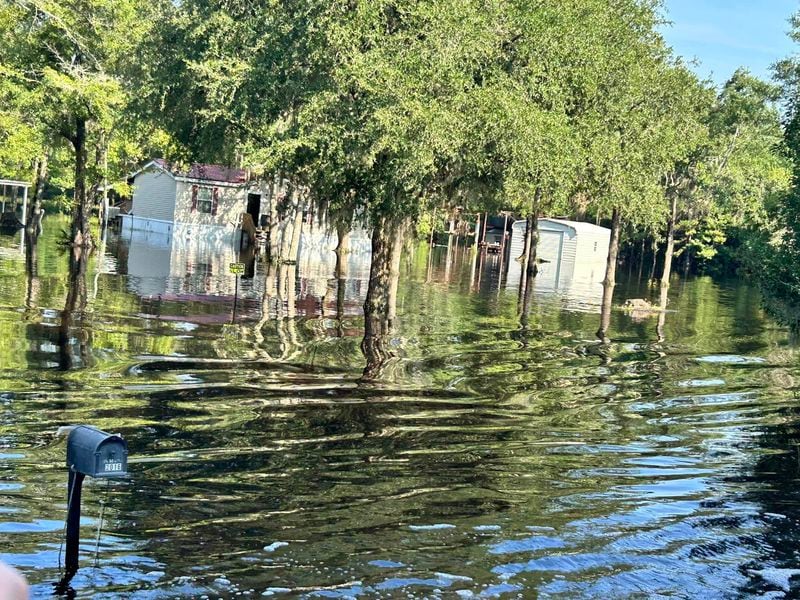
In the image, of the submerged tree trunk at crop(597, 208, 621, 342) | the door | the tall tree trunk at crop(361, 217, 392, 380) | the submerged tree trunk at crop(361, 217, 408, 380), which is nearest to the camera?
the submerged tree trunk at crop(361, 217, 408, 380)

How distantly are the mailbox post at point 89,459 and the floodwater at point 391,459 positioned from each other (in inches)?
20.7

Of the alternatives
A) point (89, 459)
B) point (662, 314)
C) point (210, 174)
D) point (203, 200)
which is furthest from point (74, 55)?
point (89, 459)

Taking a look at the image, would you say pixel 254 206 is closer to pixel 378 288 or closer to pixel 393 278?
pixel 393 278

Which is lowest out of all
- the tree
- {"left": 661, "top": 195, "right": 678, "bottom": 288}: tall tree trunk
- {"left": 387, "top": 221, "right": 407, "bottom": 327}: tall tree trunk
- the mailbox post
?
the mailbox post

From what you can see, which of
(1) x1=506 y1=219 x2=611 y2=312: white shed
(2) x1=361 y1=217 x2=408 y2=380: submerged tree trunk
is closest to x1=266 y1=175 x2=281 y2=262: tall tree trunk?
(1) x1=506 y1=219 x2=611 y2=312: white shed

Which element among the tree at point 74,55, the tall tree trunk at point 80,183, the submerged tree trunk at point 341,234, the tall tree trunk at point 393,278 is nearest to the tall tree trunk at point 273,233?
the submerged tree trunk at point 341,234

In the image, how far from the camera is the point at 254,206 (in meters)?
62.8

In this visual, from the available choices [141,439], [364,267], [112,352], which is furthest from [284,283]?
[141,439]

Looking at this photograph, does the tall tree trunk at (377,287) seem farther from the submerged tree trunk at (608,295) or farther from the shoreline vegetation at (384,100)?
the submerged tree trunk at (608,295)

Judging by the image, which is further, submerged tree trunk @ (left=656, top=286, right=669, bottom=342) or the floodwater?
submerged tree trunk @ (left=656, top=286, right=669, bottom=342)

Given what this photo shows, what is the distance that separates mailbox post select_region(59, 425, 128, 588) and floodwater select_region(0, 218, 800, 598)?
53 cm

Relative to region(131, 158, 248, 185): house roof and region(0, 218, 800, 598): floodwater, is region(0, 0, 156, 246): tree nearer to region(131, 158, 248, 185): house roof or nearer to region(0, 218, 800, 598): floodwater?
region(0, 218, 800, 598): floodwater

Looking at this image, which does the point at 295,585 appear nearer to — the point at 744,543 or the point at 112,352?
the point at 744,543

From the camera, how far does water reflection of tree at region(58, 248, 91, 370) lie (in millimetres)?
16741
